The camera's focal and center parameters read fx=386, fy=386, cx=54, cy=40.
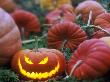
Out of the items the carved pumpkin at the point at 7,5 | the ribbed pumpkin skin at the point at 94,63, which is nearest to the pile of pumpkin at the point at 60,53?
the ribbed pumpkin skin at the point at 94,63

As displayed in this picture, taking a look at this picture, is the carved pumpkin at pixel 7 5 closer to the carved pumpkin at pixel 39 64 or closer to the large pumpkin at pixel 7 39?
the large pumpkin at pixel 7 39

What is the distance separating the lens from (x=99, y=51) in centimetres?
393

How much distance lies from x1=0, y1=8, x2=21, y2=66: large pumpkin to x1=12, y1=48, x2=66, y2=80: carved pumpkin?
0.18m

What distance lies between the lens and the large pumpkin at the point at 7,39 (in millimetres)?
4398

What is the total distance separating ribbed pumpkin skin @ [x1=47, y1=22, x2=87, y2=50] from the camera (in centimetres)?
487

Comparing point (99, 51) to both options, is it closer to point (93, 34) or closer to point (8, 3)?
point (93, 34)

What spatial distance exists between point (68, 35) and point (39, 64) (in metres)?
0.89

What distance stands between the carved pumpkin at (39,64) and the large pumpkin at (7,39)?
0.18 m

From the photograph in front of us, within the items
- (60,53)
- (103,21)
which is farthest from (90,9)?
(60,53)

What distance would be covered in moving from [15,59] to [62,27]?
2.81 ft

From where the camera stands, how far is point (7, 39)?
4.43 meters

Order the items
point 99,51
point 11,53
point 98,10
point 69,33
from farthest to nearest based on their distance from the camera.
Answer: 1. point 98,10
2. point 69,33
3. point 11,53
4. point 99,51

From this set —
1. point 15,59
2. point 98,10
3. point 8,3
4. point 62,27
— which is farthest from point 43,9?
point 15,59

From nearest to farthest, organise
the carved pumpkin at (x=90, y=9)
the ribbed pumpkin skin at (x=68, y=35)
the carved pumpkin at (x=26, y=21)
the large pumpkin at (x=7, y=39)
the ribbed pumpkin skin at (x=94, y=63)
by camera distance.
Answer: the ribbed pumpkin skin at (x=94, y=63)
the large pumpkin at (x=7, y=39)
the ribbed pumpkin skin at (x=68, y=35)
the carved pumpkin at (x=90, y=9)
the carved pumpkin at (x=26, y=21)
